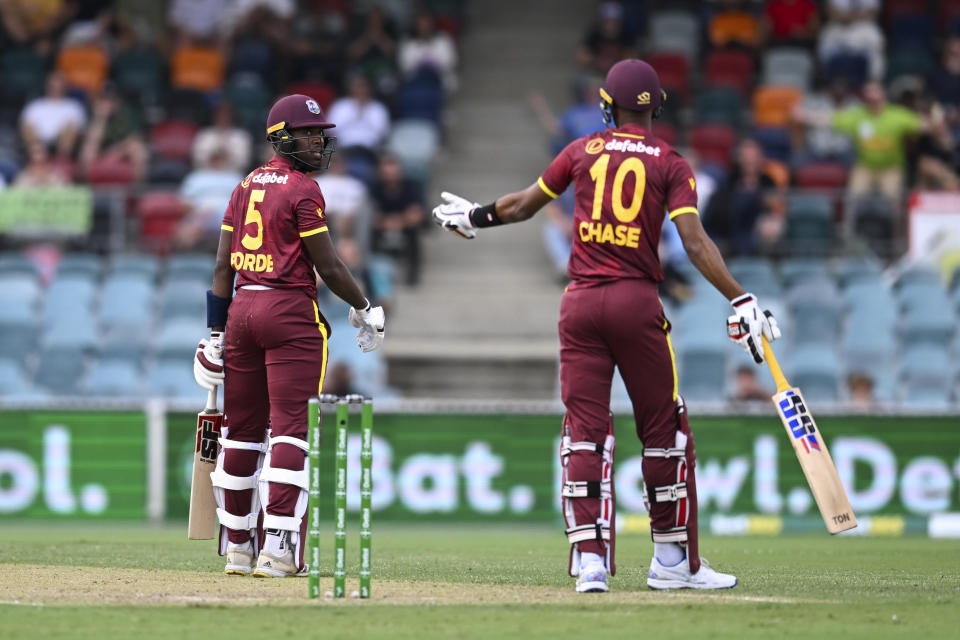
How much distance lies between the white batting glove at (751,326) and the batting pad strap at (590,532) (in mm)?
1111

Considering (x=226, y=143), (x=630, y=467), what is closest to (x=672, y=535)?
(x=630, y=467)

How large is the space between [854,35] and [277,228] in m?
14.3

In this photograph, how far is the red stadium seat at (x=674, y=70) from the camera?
20.9m

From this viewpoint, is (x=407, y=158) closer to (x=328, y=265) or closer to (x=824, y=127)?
(x=824, y=127)

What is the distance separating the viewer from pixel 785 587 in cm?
829

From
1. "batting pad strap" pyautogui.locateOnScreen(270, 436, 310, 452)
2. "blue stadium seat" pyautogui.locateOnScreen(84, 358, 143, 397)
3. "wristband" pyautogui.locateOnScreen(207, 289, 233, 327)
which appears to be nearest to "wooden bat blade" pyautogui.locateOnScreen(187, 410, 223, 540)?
"wristband" pyautogui.locateOnScreen(207, 289, 233, 327)

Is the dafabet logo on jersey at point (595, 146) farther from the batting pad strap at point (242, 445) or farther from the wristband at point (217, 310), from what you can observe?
the batting pad strap at point (242, 445)

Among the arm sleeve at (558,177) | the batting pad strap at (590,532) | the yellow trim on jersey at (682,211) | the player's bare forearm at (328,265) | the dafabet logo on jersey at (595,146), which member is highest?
the dafabet logo on jersey at (595,146)

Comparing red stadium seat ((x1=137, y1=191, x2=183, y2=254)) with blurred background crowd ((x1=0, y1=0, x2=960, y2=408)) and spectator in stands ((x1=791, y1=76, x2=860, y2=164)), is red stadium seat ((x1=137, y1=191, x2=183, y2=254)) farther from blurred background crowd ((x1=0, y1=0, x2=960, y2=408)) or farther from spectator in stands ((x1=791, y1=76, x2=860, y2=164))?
spectator in stands ((x1=791, y1=76, x2=860, y2=164))

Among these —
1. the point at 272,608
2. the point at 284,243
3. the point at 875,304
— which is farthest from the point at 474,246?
the point at 272,608

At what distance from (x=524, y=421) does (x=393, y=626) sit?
28.5ft

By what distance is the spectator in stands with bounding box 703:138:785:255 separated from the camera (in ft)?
59.1

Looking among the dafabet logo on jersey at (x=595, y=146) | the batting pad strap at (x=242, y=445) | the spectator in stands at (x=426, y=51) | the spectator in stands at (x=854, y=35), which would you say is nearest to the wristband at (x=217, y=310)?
the batting pad strap at (x=242, y=445)

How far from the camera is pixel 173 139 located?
800 inches
